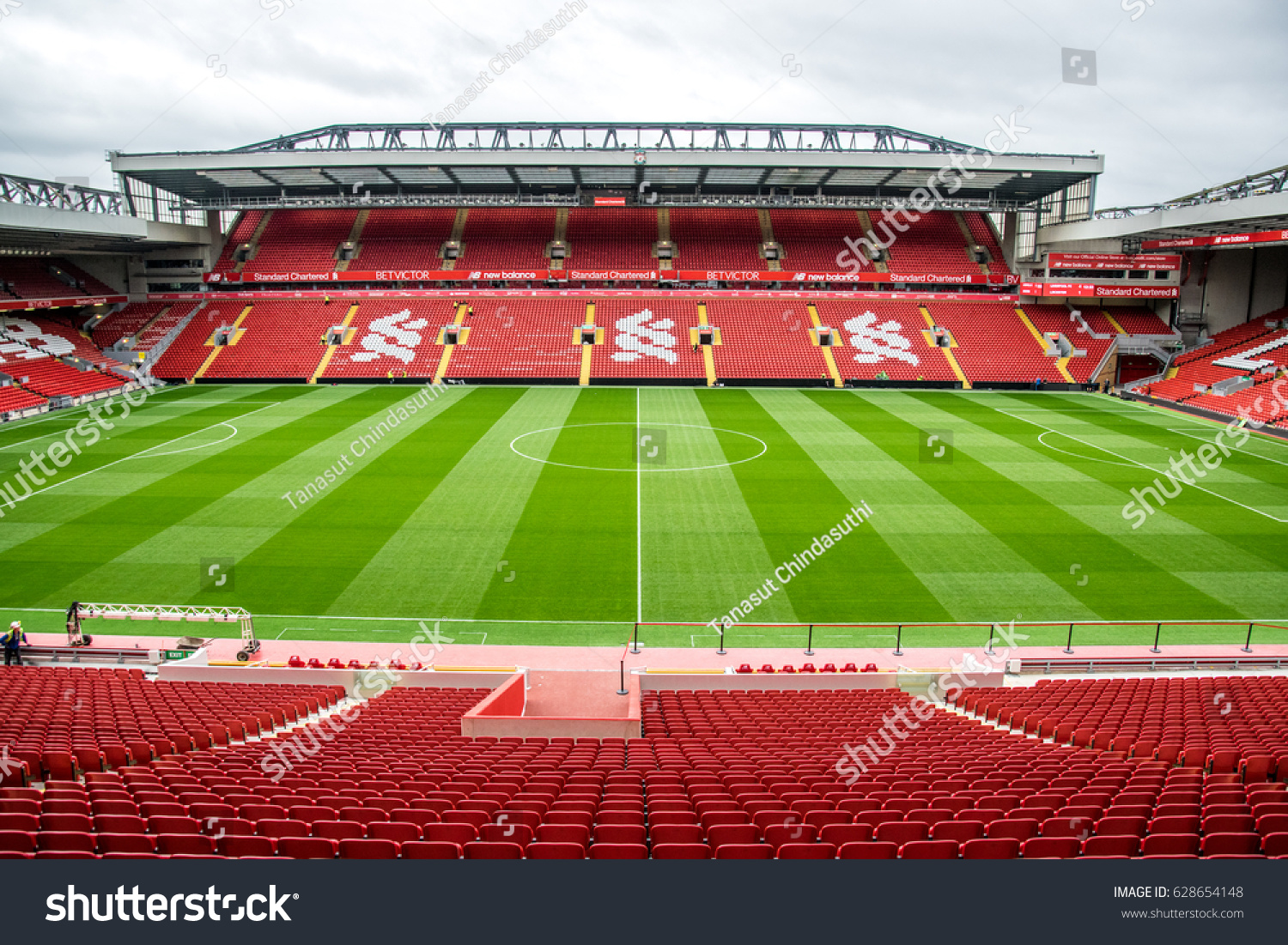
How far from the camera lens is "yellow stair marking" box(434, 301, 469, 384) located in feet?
178

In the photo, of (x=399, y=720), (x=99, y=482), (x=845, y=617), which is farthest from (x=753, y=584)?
(x=99, y=482)

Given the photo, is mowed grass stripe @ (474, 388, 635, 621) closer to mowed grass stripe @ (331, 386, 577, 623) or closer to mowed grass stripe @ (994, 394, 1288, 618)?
mowed grass stripe @ (331, 386, 577, 623)

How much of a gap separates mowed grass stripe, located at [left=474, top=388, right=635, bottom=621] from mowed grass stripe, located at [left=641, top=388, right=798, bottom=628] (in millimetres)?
763

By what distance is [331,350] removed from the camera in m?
56.1

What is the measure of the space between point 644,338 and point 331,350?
22316 mm

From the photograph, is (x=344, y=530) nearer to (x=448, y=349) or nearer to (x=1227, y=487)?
(x=1227, y=487)

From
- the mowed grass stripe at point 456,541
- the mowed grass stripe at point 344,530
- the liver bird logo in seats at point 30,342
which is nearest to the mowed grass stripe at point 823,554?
the mowed grass stripe at point 456,541

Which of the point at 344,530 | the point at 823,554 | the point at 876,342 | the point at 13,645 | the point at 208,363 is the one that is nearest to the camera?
the point at 13,645

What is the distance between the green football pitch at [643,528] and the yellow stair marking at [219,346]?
1399 cm

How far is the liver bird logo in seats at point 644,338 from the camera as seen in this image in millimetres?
55938

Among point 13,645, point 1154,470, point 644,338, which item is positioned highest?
point 644,338

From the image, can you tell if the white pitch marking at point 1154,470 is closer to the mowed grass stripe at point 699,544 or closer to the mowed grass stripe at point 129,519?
the mowed grass stripe at point 699,544

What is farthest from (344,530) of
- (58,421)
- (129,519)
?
(58,421)

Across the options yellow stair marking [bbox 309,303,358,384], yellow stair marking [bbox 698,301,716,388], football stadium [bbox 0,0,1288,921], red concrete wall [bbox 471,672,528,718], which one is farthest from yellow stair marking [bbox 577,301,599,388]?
red concrete wall [bbox 471,672,528,718]
